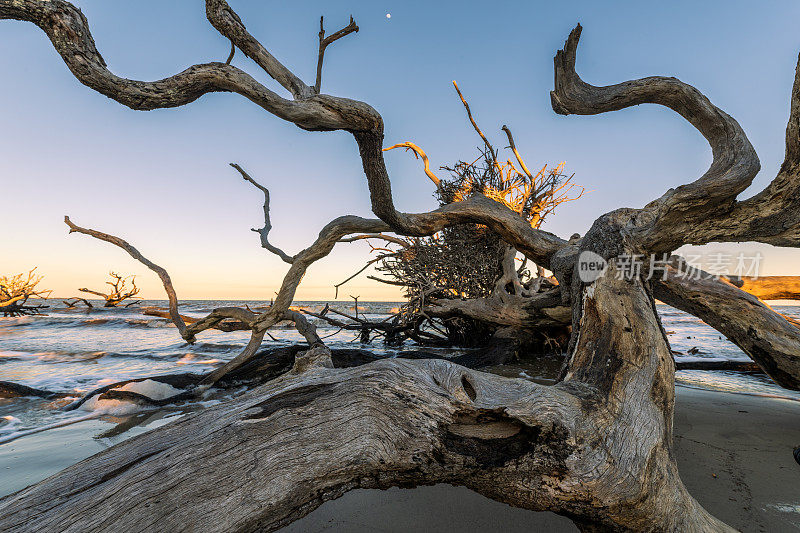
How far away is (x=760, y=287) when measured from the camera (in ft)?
14.6

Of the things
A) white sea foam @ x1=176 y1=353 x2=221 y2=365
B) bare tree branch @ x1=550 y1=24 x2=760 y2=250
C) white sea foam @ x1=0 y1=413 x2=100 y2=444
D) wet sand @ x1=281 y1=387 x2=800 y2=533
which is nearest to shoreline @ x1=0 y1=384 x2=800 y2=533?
wet sand @ x1=281 y1=387 x2=800 y2=533

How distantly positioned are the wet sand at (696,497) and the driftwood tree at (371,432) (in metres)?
0.42

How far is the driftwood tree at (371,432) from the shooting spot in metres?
1.05

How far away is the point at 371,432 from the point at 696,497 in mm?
2008

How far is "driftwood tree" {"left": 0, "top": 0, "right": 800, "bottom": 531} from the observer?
105 cm

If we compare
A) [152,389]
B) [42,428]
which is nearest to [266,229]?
[152,389]

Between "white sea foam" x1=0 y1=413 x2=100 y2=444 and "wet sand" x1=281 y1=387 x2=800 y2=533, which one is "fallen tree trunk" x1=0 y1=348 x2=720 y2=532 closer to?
"wet sand" x1=281 y1=387 x2=800 y2=533

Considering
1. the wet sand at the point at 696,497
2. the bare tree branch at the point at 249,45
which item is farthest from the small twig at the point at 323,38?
the wet sand at the point at 696,497

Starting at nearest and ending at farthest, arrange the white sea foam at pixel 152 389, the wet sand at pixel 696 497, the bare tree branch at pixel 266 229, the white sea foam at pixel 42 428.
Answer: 1. the wet sand at pixel 696 497
2. the white sea foam at pixel 42 428
3. the white sea foam at pixel 152 389
4. the bare tree branch at pixel 266 229

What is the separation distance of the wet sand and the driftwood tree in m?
0.42

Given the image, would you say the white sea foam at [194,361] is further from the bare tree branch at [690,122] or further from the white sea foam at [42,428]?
the bare tree branch at [690,122]

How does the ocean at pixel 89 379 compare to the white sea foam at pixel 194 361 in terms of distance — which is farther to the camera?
the white sea foam at pixel 194 361

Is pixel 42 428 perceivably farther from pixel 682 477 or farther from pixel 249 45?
pixel 682 477

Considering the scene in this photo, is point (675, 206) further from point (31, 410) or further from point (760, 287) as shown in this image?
point (31, 410)
